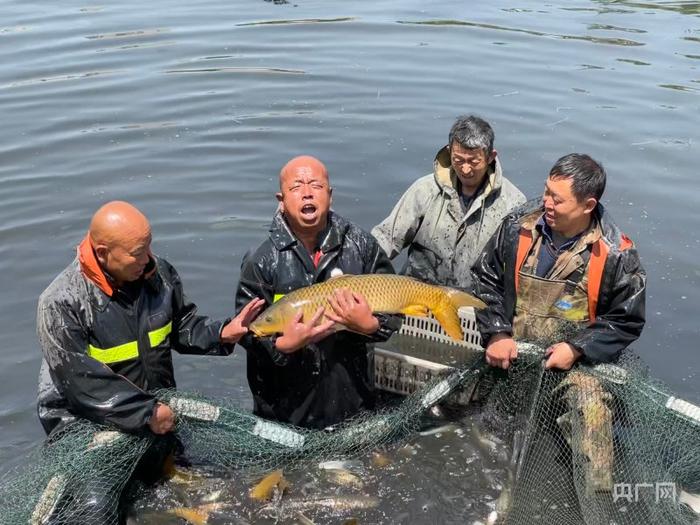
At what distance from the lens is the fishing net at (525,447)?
16.2 feet

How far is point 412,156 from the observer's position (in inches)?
487

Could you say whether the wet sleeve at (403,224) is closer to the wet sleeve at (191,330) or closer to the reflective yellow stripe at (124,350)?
the wet sleeve at (191,330)

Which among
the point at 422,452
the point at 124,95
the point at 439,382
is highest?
the point at 124,95

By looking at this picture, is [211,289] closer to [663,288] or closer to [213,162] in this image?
[213,162]

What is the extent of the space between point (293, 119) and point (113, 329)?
30.6 feet

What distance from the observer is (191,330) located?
17.8 ft

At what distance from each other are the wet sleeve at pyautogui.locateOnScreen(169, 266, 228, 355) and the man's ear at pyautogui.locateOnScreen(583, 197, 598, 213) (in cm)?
256

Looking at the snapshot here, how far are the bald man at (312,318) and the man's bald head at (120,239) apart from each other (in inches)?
32.9

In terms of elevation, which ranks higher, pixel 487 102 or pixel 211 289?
pixel 487 102

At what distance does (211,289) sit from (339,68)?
8662mm

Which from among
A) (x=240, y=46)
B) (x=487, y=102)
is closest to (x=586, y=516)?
(x=487, y=102)

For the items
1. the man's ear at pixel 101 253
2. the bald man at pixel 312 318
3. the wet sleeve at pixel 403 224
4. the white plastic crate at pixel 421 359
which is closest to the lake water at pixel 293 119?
the white plastic crate at pixel 421 359

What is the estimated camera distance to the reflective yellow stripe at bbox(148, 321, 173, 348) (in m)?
5.15

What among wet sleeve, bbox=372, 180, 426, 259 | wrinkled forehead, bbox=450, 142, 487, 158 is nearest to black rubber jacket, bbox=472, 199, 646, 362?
wrinkled forehead, bbox=450, 142, 487, 158
